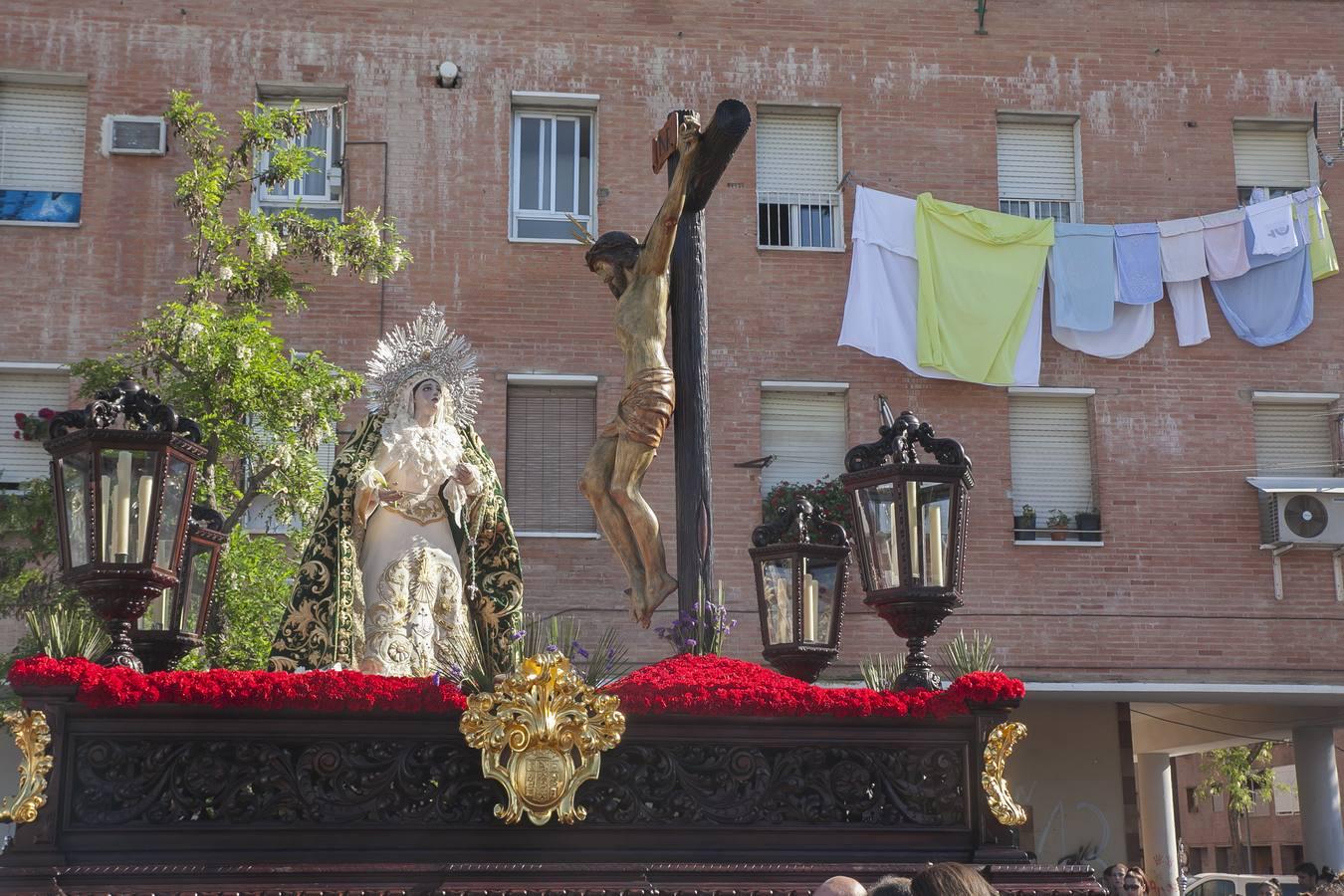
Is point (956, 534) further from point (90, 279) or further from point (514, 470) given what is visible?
point (90, 279)

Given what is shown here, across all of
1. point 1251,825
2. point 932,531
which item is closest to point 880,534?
point 932,531

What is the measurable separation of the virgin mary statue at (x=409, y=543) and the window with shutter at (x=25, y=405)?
29.8ft

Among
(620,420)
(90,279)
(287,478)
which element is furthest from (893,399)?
(620,420)

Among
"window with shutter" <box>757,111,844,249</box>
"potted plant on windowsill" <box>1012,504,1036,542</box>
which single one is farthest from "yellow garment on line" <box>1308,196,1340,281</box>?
"window with shutter" <box>757,111,844,249</box>

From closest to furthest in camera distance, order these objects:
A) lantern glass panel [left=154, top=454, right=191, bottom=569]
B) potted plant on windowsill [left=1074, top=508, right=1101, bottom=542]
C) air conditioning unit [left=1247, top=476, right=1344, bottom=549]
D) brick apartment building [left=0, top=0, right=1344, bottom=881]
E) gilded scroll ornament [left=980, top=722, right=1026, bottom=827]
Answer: gilded scroll ornament [left=980, top=722, right=1026, bottom=827] → lantern glass panel [left=154, top=454, right=191, bottom=569] → brick apartment building [left=0, top=0, right=1344, bottom=881] → air conditioning unit [left=1247, top=476, right=1344, bottom=549] → potted plant on windowsill [left=1074, top=508, right=1101, bottom=542]

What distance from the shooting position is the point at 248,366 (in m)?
13.1

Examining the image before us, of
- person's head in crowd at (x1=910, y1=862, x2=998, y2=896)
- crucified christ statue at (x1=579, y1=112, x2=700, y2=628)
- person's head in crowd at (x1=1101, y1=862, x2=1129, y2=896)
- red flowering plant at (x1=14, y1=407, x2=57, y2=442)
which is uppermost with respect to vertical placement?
red flowering plant at (x1=14, y1=407, x2=57, y2=442)

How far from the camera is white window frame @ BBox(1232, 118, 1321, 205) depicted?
19.0m

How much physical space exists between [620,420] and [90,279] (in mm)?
10365

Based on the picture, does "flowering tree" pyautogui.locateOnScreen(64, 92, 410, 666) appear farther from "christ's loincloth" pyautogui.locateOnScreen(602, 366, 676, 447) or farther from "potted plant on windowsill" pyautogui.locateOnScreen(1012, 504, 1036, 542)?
"potted plant on windowsill" pyautogui.locateOnScreen(1012, 504, 1036, 542)

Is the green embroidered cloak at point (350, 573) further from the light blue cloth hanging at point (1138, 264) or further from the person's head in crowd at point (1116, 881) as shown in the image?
the light blue cloth hanging at point (1138, 264)

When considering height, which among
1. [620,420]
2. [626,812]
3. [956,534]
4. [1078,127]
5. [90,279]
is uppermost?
[1078,127]

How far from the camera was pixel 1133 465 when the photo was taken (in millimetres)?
18016

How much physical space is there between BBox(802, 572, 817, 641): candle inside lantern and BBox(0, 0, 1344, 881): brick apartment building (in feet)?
23.1
